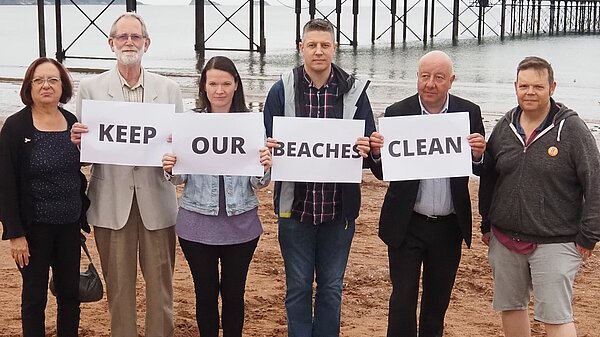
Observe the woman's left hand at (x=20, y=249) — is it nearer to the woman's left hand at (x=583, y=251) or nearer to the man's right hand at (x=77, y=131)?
the man's right hand at (x=77, y=131)

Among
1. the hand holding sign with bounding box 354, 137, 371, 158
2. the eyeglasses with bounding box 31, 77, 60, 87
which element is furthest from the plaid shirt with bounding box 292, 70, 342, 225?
the eyeglasses with bounding box 31, 77, 60, 87

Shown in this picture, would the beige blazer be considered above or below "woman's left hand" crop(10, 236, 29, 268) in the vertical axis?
above

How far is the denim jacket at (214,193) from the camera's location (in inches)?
192

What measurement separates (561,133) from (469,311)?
7.94 feet

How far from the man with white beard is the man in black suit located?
4.69ft

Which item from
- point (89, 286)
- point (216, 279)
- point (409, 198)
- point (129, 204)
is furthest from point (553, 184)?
point (89, 286)

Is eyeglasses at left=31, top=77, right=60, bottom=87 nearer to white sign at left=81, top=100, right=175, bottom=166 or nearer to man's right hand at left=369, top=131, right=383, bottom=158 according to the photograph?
white sign at left=81, top=100, right=175, bottom=166

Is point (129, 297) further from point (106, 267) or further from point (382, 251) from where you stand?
point (382, 251)

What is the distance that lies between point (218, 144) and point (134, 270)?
106 centimetres

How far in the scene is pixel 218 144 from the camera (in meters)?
4.95

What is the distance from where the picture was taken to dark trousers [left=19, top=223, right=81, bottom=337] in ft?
16.2

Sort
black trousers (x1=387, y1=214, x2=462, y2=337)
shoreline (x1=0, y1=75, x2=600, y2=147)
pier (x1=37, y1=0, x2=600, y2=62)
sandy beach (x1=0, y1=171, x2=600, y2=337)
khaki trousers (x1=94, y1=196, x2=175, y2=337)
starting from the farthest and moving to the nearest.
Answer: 1. pier (x1=37, y1=0, x2=600, y2=62)
2. shoreline (x1=0, y1=75, x2=600, y2=147)
3. sandy beach (x1=0, y1=171, x2=600, y2=337)
4. khaki trousers (x1=94, y1=196, x2=175, y2=337)
5. black trousers (x1=387, y1=214, x2=462, y2=337)

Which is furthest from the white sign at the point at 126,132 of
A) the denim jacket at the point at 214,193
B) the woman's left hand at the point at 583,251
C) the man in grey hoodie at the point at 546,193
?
the woman's left hand at the point at 583,251

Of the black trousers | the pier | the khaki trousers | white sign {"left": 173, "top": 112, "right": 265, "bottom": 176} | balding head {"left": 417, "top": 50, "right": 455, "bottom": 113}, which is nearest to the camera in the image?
balding head {"left": 417, "top": 50, "right": 455, "bottom": 113}
